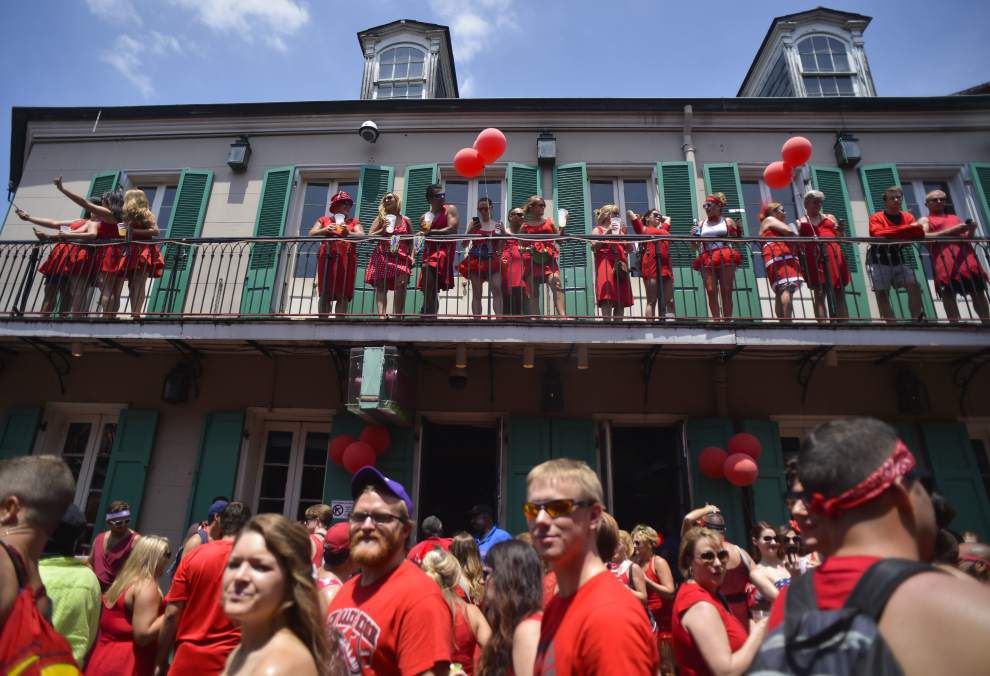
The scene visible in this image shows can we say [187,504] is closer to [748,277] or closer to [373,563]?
[373,563]

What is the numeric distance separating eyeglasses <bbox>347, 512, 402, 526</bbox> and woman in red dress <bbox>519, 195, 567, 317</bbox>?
5.41 m

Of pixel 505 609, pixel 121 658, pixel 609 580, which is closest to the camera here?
pixel 609 580

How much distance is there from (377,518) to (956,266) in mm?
8673

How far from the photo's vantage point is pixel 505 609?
9.47ft

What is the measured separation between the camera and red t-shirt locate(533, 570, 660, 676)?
1.72 meters

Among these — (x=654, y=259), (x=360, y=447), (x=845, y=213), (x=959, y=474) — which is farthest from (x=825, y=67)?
(x=360, y=447)

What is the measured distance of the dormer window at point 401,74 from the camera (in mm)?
11602

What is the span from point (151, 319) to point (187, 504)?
2642mm

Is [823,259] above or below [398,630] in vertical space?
above

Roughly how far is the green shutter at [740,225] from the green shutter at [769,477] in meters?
1.63

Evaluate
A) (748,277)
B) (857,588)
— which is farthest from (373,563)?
(748,277)

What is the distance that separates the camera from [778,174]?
8547 millimetres

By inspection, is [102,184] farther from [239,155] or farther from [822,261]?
[822,261]

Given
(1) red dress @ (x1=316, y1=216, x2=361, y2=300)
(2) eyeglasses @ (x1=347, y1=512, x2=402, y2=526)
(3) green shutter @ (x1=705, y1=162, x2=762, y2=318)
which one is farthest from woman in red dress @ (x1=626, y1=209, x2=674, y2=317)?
(2) eyeglasses @ (x1=347, y1=512, x2=402, y2=526)
